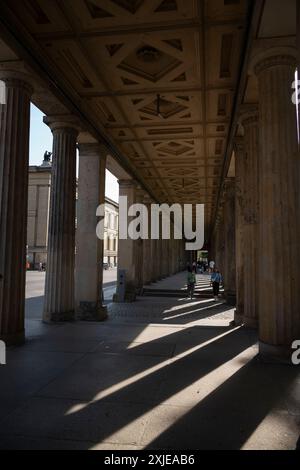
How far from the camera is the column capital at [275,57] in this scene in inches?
239

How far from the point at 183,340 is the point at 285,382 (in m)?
2.88

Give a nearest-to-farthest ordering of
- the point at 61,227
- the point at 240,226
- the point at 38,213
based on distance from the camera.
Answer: the point at 61,227
the point at 240,226
the point at 38,213

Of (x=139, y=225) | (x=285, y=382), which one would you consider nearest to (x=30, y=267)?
(x=139, y=225)

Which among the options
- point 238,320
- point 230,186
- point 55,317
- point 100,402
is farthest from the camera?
point 230,186

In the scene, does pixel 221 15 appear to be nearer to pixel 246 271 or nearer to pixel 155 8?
pixel 155 8

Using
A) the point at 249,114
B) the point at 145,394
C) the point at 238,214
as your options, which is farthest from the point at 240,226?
the point at 145,394

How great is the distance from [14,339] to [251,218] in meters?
6.11

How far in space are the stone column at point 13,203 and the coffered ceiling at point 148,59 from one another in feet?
A: 3.73

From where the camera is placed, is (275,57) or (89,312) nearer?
(275,57)

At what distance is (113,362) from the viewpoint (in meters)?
5.83

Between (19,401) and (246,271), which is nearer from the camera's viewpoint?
(19,401)

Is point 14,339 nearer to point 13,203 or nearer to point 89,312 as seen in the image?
point 13,203

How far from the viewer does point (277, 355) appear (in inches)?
230

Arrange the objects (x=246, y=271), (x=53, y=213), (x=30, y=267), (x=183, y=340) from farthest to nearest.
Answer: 1. (x=30, y=267)
2. (x=53, y=213)
3. (x=246, y=271)
4. (x=183, y=340)
